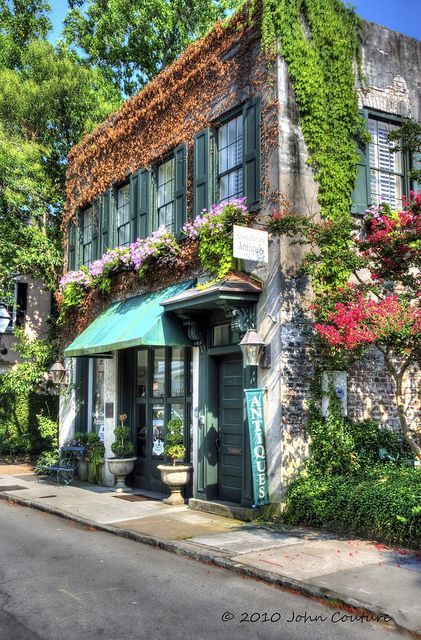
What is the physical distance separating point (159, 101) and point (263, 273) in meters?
5.40

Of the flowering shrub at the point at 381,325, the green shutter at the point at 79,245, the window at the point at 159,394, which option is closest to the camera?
the flowering shrub at the point at 381,325

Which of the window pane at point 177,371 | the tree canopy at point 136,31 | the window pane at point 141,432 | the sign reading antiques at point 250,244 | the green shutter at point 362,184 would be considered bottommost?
the window pane at point 141,432

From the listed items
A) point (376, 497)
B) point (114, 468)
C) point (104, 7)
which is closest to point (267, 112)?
point (376, 497)

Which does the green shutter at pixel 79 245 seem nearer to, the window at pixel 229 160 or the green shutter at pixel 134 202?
the green shutter at pixel 134 202

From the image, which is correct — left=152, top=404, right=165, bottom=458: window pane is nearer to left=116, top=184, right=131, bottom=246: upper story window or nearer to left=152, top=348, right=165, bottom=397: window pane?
left=152, top=348, right=165, bottom=397: window pane

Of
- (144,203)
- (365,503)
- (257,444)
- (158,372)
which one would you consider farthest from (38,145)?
(365,503)

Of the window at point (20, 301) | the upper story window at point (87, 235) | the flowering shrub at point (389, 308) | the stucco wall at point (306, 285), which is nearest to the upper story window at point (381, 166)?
the stucco wall at point (306, 285)

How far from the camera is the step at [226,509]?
10266 mm

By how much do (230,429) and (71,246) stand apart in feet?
28.1

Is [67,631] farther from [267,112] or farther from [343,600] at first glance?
[267,112]

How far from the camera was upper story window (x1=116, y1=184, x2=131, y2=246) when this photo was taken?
51.3 feet

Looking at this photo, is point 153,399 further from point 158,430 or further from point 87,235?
point 87,235

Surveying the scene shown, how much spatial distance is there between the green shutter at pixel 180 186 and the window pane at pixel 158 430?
12.0 ft

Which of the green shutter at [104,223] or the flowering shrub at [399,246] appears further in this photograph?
the green shutter at [104,223]
